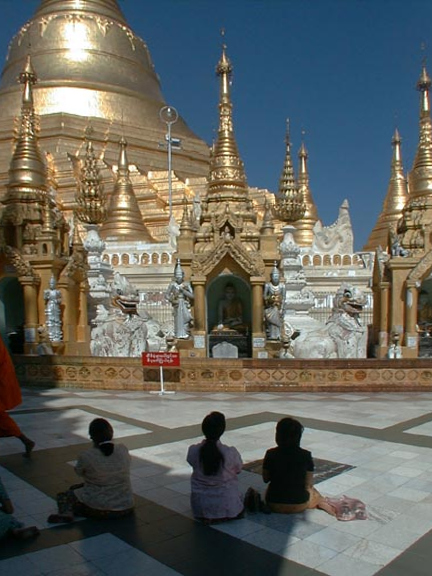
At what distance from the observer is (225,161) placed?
18953mm

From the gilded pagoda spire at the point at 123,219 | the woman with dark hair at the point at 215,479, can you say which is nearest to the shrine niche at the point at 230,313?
the gilded pagoda spire at the point at 123,219

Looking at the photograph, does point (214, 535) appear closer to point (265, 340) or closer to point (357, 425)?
point (357, 425)

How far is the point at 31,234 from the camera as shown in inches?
622

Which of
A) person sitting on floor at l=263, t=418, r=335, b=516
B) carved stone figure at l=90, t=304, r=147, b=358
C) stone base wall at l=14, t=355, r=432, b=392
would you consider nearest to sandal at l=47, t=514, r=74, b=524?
person sitting on floor at l=263, t=418, r=335, b=516

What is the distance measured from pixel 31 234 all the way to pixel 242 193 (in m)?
6.88

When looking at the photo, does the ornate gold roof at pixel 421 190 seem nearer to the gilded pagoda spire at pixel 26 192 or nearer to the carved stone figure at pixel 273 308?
the carved stone figure at pixel 273 308

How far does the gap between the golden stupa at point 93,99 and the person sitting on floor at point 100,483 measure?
24.7 m

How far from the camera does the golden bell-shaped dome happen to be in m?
33.9

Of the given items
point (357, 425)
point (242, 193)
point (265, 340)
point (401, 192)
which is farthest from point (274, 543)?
point (401, 192)

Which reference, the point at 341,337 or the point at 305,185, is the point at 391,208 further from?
the point at 341,337

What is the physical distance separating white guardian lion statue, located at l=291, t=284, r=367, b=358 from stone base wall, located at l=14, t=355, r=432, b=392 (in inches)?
98.7

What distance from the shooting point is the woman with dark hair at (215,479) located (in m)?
4.53

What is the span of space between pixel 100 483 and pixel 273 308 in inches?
386

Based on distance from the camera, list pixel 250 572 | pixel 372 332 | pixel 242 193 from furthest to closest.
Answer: pixel 242 193, pixel 372 332, pixel 250 572
